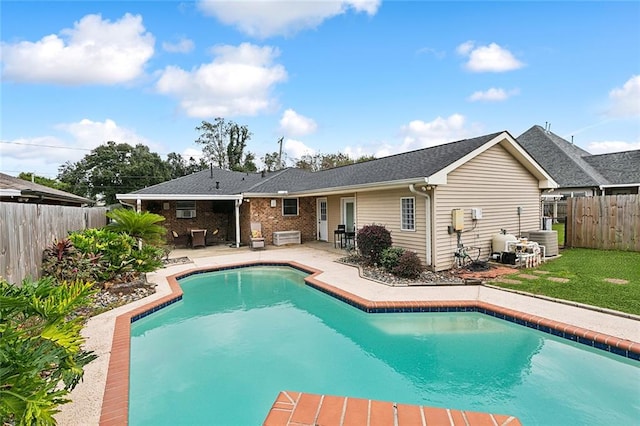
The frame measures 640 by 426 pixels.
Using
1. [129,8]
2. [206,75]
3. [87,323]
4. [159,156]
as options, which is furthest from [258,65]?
[159,156]

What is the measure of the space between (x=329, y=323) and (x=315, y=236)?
10642 mm

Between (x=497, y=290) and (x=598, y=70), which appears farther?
(x=598, y=70)

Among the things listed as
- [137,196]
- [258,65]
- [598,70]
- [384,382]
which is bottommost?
[384,382]

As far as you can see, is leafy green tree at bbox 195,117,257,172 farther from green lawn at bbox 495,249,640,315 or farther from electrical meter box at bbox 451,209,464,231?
green lawn at bbox 495,249,640,315

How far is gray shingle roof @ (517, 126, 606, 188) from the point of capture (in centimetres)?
1875

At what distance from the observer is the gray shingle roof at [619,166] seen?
18281mm

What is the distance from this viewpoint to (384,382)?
4.22 metres

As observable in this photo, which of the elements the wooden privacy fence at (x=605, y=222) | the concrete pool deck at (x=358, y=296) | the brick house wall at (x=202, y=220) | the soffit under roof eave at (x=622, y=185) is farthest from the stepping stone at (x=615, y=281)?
the brick house wall at (x=202, y=220)

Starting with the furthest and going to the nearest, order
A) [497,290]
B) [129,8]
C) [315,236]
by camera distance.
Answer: [315,236]
[129,8]
[497,290]

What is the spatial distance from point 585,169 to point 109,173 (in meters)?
40.6

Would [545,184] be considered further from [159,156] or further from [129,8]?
[159,156]

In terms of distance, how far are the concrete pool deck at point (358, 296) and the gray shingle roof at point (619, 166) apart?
1753cm

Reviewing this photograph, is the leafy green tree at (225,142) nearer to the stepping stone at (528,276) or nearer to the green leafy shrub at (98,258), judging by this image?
the green leafy shrub at (98,258)

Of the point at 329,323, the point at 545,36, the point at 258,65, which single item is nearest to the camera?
the point at 329,323
